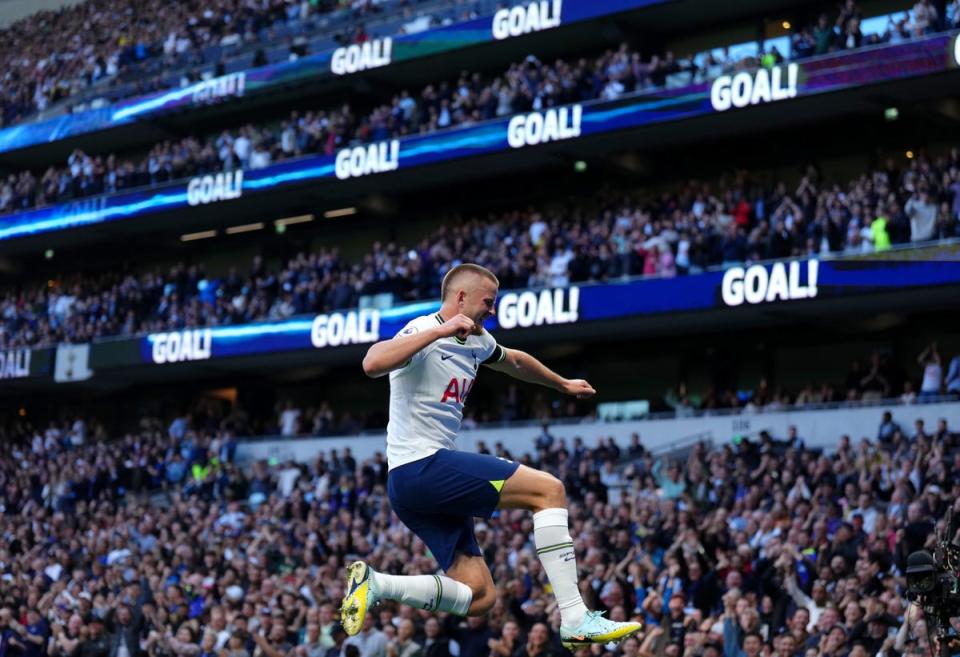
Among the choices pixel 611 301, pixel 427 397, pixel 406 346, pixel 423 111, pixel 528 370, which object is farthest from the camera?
pixel 423 111

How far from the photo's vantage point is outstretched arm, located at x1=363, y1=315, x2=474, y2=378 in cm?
786

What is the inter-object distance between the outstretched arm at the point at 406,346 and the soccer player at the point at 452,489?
127 mm

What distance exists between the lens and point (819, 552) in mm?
16547

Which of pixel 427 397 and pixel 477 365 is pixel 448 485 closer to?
pixel 427 397

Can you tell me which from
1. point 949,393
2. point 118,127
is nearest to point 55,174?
point 118,127

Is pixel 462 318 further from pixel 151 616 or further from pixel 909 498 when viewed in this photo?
pixel 151 616

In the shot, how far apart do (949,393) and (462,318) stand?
17.5 m

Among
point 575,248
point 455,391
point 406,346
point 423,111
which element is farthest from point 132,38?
point 406,346

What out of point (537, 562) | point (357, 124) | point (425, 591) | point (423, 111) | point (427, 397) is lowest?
point (425, 591)

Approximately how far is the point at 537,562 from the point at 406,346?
10.6 meters

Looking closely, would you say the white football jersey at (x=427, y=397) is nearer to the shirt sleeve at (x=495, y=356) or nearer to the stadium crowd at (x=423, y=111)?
the shirt sleeve at (x=495, y=356)

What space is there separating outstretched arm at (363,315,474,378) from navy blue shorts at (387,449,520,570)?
79cm

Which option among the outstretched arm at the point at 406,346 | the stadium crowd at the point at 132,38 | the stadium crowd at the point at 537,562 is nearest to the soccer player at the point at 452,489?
the outstretched arm at the point at 406,346

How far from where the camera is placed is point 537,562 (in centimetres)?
1816
